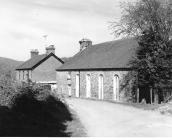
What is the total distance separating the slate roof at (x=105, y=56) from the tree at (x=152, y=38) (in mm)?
3637

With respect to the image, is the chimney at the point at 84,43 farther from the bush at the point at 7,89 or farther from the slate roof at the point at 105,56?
the bush at the point at 7,89

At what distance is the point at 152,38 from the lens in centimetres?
2688

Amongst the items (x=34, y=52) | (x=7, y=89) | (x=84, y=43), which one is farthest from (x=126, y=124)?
(x=34, y=52)

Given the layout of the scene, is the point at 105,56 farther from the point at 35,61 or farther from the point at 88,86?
the point at 35,61

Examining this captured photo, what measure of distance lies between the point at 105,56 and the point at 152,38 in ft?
41.4

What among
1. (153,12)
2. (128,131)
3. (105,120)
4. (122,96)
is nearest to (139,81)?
(122,96)

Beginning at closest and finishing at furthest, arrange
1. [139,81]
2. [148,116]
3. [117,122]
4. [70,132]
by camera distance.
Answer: [70,132] < [117,122] < [148,116] < [139,81]

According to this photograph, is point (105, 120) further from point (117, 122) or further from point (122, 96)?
point (122, 96)

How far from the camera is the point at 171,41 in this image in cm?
2683

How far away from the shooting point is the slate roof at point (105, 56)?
3400 centimetres

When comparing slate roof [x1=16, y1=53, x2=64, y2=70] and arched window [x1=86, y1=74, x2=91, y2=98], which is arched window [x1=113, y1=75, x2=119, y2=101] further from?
slate roof [x1=16, y1=53, x2=64, y2=70]

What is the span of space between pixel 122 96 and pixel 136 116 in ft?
40.6

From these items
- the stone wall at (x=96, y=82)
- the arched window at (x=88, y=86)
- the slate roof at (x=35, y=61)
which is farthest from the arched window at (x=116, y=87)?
the slate roof at (x=35, y=61)

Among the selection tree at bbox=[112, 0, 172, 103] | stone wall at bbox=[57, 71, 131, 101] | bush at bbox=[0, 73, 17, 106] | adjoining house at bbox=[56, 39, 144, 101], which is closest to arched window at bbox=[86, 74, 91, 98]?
adjoining house at bbox=[56, 39, 144, 101]
